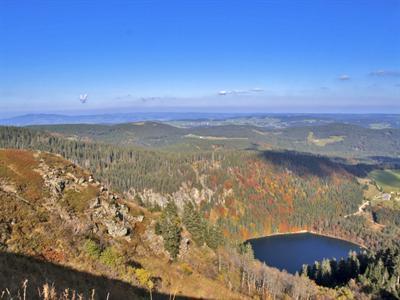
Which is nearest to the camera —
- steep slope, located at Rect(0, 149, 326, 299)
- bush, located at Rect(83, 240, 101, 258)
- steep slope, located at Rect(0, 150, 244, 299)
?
steep slope, located at Rect(0, 149, 326, 299)

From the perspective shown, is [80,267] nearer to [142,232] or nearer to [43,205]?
[43,205]

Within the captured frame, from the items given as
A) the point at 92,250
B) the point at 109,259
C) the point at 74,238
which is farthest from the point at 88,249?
the point at 74,238

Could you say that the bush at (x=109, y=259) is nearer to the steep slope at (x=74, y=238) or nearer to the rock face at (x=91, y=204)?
the steep slope at (x=74, y=238)

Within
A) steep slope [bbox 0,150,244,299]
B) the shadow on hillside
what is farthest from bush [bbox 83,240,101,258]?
the shadow on hillside

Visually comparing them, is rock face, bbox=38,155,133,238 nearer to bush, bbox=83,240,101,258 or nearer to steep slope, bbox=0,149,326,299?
steep slope, bbox=0,149,326,299

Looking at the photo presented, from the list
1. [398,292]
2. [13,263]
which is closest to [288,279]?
[398,292]

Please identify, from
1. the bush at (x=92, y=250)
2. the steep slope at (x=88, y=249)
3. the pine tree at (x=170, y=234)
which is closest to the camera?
→ the steep slope at (x=88, y=249)

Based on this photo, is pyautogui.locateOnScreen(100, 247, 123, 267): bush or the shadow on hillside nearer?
the shadow on hillside

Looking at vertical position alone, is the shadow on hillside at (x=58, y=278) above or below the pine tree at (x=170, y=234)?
above

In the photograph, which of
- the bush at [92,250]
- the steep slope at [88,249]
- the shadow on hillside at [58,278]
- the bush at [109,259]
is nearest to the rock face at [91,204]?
the steep slope at [88,249]
